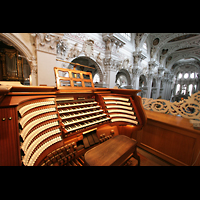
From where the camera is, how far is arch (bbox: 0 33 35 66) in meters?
3.14

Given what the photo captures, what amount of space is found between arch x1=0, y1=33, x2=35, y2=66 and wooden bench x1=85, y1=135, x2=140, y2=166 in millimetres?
4256

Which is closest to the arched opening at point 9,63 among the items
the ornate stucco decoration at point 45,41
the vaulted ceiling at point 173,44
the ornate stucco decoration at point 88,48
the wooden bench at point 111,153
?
the ornate stucco decoration at point 45,41

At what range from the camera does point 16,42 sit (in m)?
3.33

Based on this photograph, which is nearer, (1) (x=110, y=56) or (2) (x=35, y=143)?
(2) (x=35, y=143)

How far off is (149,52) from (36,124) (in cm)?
1316

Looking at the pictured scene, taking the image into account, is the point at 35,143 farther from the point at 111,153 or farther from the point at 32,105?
the point at 111,153

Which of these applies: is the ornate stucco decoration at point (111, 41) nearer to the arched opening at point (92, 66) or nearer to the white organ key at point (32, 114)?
the arched opening at point (92, 66)

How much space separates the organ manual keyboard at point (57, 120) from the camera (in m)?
0.75

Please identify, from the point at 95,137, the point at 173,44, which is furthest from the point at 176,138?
the point at 173,44

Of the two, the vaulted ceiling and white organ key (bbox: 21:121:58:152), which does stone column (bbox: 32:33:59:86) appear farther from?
the vaulted ceiling

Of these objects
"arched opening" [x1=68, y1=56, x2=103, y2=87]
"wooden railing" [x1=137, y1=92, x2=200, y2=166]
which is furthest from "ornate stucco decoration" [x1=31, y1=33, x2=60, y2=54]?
"wooden railing" [x1=137, y1=92, x2=200, y2=166]

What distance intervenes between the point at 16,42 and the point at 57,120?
404 centimetres

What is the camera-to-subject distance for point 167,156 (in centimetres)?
206
